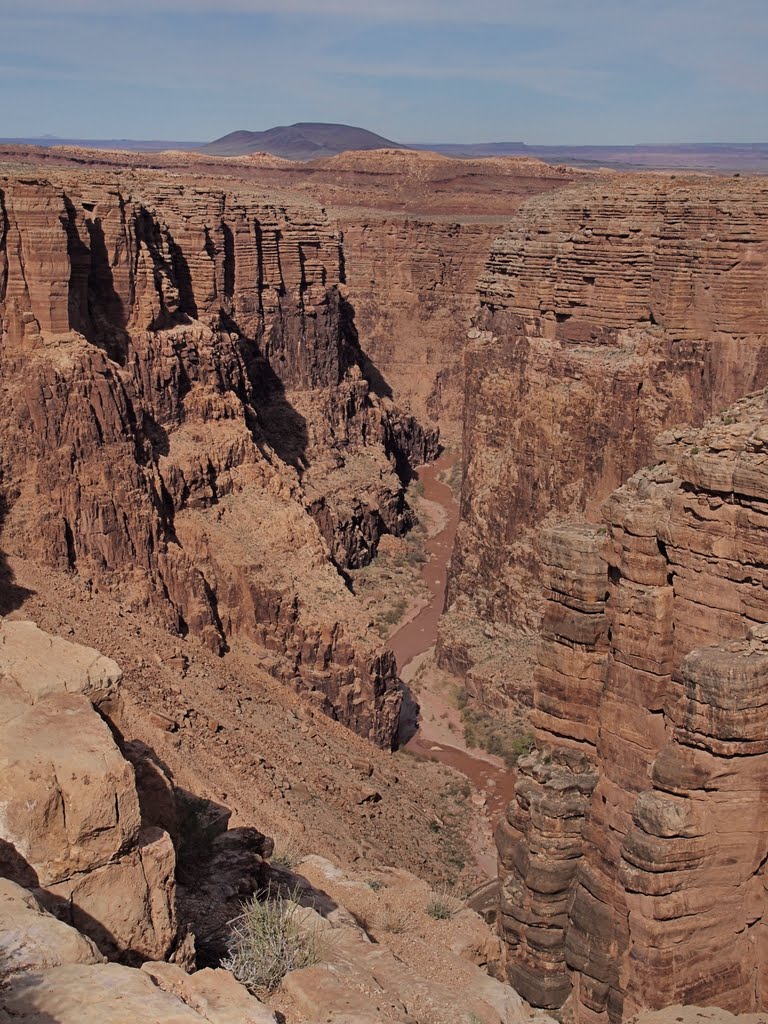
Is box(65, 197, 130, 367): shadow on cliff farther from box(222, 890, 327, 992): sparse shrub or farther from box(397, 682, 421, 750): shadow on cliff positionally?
box(222, 890, 327, 992): sparse shrub

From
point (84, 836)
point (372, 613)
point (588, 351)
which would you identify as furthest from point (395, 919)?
point (372, 613)

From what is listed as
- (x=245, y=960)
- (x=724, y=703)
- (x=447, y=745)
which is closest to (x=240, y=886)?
(x=245, y=960)

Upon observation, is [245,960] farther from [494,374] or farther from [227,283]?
[227,283]

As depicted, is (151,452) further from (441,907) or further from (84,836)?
(84,836)

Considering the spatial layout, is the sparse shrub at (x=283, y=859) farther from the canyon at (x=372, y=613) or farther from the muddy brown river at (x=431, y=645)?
the muddy brown river at (x=431, y=645)

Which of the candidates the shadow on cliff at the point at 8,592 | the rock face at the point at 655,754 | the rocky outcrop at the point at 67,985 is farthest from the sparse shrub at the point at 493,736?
the rocky outcrop at the point at 67,985

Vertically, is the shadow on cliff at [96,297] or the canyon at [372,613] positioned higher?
the shadow on cliff at [96,297]
